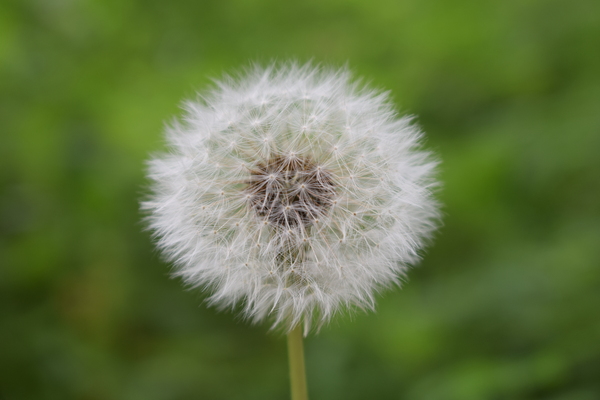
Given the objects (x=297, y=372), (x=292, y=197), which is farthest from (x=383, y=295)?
(x=297, y=372)

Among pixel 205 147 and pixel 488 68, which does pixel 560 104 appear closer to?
pixel 488 68

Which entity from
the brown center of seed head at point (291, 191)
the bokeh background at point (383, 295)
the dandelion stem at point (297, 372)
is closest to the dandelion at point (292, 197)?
the brown center of seed head at point (291, 191)

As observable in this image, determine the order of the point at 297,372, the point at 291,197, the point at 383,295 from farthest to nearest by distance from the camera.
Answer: the point at 383,295
the point at 291,197
the point at 297,372

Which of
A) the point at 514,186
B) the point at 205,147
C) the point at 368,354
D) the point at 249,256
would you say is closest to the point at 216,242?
the point at 249,256

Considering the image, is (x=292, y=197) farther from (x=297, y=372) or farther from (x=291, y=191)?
(x=297, y=372)

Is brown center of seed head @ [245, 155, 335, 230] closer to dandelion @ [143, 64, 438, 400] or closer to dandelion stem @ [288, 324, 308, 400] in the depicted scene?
dandelion @ [143, 64, 438, 400]

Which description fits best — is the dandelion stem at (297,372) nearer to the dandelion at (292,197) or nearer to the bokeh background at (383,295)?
the dandelion at (292,197)

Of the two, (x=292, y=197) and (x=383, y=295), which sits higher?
(x=383, y=295)

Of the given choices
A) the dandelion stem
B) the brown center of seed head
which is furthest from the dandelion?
the dandelion stem
